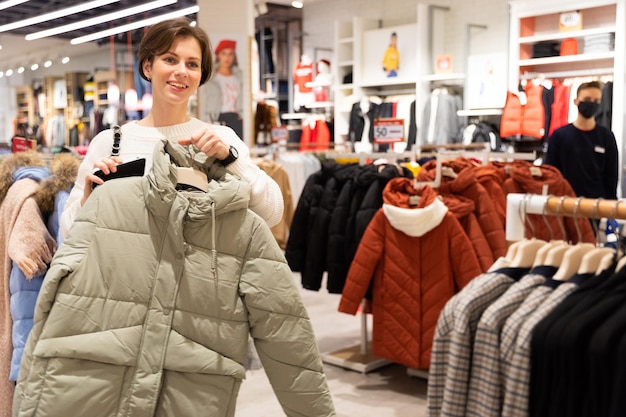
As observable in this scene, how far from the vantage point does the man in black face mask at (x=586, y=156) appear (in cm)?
455

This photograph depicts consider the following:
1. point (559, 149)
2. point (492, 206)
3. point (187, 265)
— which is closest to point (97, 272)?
point (187, 265)

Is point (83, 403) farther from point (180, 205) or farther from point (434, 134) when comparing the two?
point (434, 134)

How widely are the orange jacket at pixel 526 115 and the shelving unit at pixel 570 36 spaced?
29 centimetres

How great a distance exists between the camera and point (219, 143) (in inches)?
71.6

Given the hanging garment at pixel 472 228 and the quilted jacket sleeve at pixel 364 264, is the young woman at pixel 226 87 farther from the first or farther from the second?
the hanging garment at pixel 472 228

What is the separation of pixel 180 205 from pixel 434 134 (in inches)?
294

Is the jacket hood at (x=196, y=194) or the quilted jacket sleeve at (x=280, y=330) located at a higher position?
the jacket hood at (x=196, y=194)

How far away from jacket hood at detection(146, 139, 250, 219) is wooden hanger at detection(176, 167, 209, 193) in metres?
0.02

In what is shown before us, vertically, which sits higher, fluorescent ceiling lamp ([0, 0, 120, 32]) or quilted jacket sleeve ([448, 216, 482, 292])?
fluorescent ceiling lamp ([0, 0, 120, 32])

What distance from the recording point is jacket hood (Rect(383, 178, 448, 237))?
3.45 metres

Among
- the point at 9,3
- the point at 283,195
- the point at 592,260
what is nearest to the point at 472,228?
the point at 592,260

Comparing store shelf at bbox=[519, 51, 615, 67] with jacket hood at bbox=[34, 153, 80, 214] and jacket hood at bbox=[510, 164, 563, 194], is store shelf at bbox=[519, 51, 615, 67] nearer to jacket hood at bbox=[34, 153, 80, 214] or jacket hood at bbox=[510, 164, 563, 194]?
jacket hood at bbox=[510, 164, 563, 194]

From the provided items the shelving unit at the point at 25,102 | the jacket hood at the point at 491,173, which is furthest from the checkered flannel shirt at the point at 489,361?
the shelving unit at the point at 25,102

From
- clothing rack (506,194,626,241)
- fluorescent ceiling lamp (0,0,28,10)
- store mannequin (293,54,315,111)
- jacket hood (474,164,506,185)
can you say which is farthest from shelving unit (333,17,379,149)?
clothing rack (506,194,626,241)
